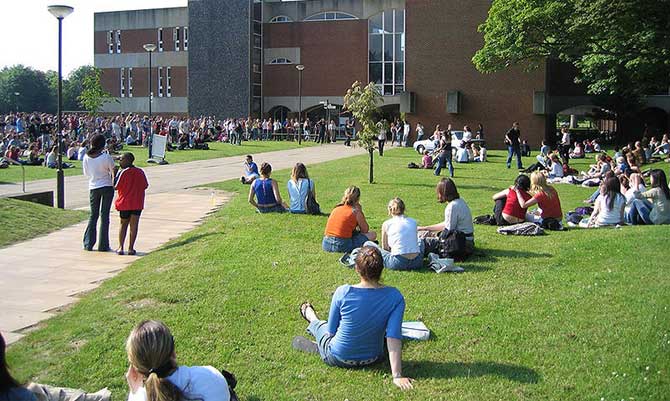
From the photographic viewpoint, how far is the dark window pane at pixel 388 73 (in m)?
56.2

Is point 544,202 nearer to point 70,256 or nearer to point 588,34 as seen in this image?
point 70,256

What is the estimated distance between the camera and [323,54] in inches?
2304

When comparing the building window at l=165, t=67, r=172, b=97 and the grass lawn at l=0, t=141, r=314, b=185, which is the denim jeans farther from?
the building window at l=165, t=67, r=172, b=97

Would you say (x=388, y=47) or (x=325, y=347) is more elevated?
(x=388, y=47)

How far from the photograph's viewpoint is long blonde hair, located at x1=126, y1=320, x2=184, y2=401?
387cm

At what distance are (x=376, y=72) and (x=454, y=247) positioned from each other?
4849 centimetres

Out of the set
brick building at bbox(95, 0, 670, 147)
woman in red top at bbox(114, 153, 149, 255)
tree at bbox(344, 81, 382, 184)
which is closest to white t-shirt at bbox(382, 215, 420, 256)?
woman in red top at bbox(114, 153, 149, 255)

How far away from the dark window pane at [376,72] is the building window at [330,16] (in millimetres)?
4406

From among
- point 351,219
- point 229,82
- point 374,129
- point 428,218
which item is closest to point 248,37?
point 229,82

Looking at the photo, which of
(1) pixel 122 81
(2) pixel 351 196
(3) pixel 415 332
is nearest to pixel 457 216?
(2) pixel 351 196

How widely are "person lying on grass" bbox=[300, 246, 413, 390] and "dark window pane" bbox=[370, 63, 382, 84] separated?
51.7 meters

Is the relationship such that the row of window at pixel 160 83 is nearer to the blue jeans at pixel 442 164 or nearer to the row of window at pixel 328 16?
the row of window at pixel 328 16

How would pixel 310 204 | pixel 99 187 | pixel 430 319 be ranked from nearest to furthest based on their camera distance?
pixel 430 319 < pixel 99 187 < pixel 310 204

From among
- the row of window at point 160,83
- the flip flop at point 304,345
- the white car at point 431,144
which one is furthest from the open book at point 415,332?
the row of window at point 160,83
